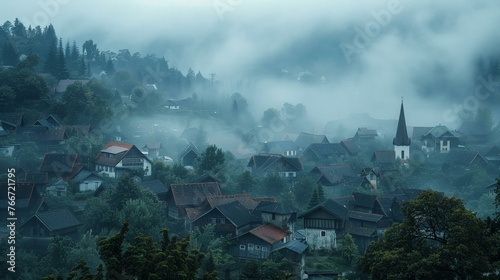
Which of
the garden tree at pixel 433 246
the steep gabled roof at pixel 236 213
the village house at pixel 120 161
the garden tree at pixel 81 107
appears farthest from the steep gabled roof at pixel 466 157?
the garden tree at pixel 433 246

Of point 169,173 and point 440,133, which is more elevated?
point 440,133

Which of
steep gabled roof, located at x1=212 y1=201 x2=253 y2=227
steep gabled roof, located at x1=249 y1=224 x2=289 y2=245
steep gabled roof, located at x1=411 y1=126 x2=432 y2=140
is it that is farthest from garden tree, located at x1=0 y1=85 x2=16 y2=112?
steep gabled roof, located at x1=411 y1=126 x2=432 y2=140

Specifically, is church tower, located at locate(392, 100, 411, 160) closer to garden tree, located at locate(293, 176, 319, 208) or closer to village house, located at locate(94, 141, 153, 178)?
garden tree, located at locate(293, 176, 319, 208)

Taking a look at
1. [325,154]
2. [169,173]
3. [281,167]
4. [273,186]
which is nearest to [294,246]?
[273,186]

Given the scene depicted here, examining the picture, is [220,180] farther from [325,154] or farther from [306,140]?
[306,140]

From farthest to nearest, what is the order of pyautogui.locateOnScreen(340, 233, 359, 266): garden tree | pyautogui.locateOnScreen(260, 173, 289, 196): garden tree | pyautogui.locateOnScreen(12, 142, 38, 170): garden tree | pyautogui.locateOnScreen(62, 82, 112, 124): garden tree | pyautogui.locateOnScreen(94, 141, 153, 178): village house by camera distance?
pyautogui.locateOnScreen(62, 82, 112, 124): garden tree < pyautogui.locateOnScreen(260, 173, 289, 196): garden tree < pyautogui.locateOnScreen(94, 141, 153, 178): village house < pyautogui.locateOnScreen(12, 142, 38, 170): garden tree < pyautogui.locateOnScreen(340, 233, 359, 266): garden tree

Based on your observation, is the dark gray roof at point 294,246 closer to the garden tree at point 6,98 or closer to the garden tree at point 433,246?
the garden tree at point 433,246
